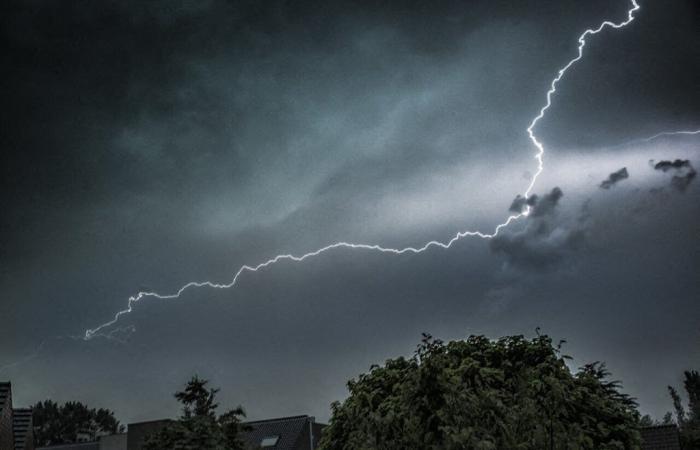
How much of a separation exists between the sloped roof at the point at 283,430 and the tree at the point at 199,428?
1645 inches

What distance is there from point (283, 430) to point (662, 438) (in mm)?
30401

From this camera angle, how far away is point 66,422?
9731 cm

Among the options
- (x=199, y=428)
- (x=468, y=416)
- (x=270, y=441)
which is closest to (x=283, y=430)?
(x=270, y=441)

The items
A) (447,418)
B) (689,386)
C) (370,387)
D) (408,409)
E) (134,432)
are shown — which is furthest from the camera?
(689,386)

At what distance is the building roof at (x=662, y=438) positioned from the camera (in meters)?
34.6

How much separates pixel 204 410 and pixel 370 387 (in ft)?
32.0

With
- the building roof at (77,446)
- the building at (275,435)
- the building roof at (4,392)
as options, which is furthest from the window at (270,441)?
the building roof at (4,392)

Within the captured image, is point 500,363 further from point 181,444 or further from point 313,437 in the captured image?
point 313,437

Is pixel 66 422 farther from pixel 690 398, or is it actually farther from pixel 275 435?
pixel 690 398

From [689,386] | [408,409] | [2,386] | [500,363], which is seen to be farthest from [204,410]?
[689,386]

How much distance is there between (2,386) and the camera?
20156mm

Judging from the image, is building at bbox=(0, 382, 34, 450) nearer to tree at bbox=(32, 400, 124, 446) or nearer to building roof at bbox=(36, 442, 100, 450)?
building roof at bbox=(36, 442, 100, 450)

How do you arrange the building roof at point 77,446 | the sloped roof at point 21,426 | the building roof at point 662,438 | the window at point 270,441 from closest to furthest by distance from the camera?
the sloped roof at point 21,426 < the building roof at point 662,438 < the window at point 270,441 < the building roof at point 77,446

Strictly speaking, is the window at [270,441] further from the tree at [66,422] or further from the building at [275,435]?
the tree at [66,422]
